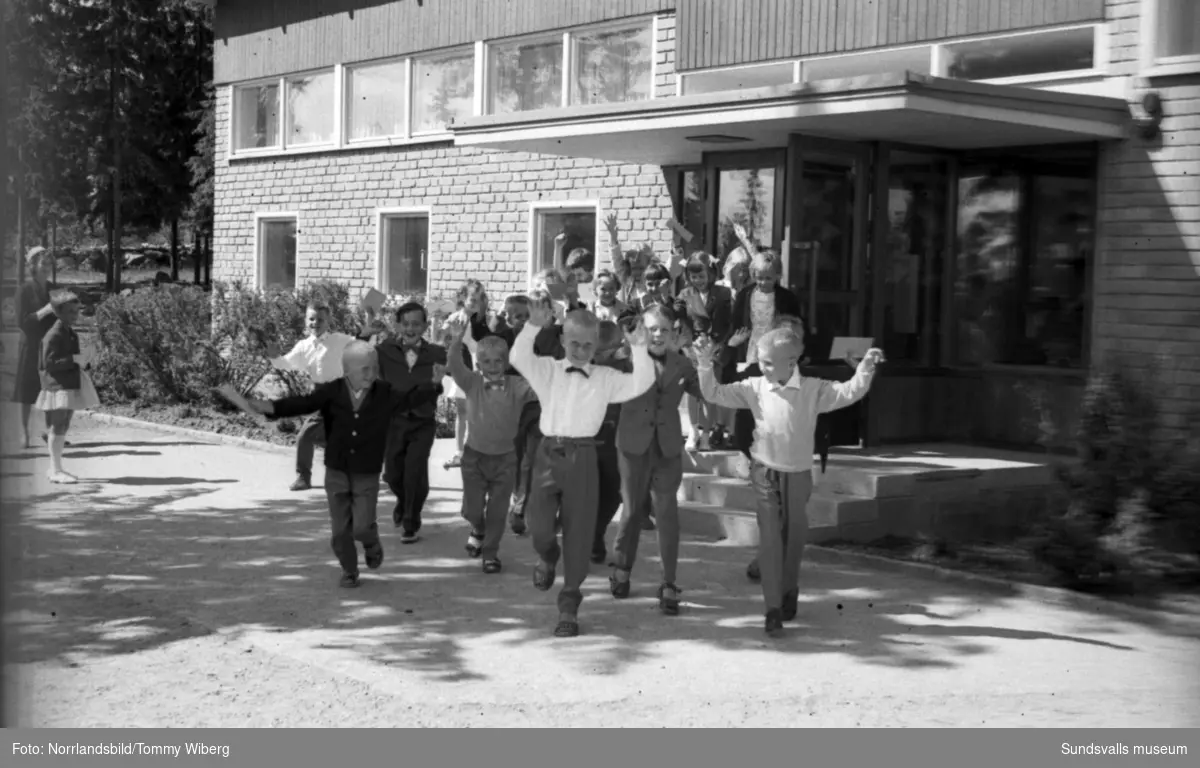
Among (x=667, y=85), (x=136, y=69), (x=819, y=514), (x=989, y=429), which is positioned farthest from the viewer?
(x=136, y=69)

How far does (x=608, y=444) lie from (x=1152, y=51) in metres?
6.03

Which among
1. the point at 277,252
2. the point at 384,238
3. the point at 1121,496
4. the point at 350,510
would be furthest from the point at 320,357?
the point at 277,252

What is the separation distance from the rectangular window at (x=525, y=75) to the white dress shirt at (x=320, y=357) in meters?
6.59

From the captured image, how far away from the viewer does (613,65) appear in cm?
1588

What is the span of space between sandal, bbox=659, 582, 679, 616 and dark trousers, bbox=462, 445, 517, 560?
131 cm

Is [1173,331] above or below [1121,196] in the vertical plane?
below

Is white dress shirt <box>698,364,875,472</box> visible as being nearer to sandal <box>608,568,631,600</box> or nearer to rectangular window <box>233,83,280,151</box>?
sandal <box>608,568,631,600</box>

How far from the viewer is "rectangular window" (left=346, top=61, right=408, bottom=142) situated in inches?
746

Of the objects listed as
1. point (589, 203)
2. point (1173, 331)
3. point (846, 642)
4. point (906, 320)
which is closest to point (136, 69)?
point (589, 203)

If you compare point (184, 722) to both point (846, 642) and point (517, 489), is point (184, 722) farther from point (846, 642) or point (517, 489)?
point (517, 489)

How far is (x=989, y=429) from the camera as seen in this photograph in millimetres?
12672

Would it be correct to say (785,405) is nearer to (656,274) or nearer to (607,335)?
(607,335)

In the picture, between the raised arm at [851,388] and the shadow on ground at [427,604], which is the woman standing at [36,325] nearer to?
the shadow on ground at [427,604]

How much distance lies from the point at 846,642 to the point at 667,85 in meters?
9.46
